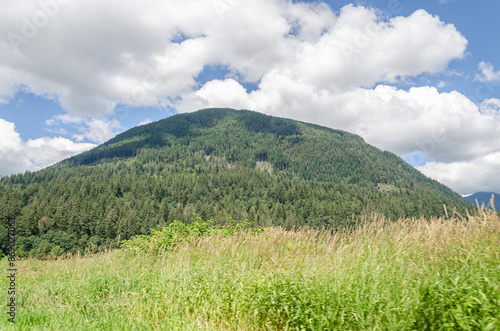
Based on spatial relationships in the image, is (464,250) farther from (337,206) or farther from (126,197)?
(126,197)

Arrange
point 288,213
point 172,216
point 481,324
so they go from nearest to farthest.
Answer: point 481,324
point 172,216
point 288,213

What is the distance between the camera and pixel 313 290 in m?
4.34

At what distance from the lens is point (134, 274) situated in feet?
23.1

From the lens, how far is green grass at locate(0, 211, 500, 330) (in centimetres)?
350

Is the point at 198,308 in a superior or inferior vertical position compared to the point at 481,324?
inferior

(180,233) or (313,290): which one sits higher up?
(180,233)

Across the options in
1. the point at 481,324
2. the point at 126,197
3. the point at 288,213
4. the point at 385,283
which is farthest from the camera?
the point at 126,197

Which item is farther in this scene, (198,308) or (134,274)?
(134,274)

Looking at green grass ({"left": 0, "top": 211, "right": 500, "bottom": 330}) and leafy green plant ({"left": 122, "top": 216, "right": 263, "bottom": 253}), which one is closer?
green grass ({"left": 0, "top": 211, "right": 500, "bottom": 330})

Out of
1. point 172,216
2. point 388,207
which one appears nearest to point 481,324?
point 172,216

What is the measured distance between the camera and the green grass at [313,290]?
3500 mm

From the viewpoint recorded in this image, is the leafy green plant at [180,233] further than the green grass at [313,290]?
Yes

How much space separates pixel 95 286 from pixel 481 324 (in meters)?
8.08

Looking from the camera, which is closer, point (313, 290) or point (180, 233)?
point (313, 290)
